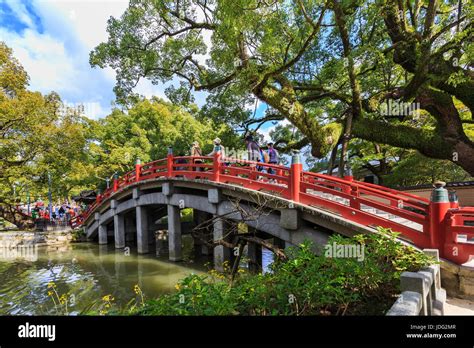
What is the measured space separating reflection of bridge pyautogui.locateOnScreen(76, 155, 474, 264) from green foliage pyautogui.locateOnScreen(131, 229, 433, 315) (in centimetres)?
102

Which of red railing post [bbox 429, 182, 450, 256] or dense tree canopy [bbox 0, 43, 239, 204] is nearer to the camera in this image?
red railing post [bbox 429, 182, 450, 256]

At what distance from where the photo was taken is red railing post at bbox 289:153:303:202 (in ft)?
22.4

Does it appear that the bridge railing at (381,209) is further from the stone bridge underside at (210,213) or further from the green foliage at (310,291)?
the green foliage at (310,291)

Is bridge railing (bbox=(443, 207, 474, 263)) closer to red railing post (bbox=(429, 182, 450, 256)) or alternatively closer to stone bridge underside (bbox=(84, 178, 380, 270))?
red railing post (bbox=(429, 182, 450, 256))

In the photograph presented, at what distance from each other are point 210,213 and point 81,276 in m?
5.46

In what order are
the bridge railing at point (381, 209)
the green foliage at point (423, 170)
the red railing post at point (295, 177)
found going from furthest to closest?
the green foliage at point (423, 170), the red railing post at point (295, 177), the bridge railing at point (381, 209)

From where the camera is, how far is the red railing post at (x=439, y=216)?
4.69 metres

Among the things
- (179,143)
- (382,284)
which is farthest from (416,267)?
(179,143)

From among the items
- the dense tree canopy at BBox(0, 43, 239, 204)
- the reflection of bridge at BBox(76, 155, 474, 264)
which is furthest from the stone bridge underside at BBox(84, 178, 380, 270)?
the dense tree canopy at BBox(0, 43, 239, 204)

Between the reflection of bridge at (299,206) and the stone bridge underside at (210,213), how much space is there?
2cm

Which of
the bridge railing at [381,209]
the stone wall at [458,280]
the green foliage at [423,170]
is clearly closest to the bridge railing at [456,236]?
the stone wall at [458,280]

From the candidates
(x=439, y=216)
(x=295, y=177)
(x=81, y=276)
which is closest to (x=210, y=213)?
(x=81, y=276)

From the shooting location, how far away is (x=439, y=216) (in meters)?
4.69

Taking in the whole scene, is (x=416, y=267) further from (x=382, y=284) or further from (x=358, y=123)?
(x=358, y=123)
